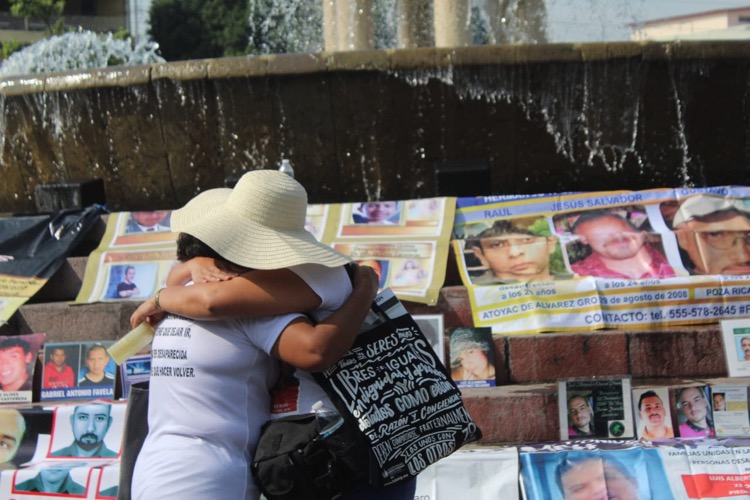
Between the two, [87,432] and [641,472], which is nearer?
[641,472]

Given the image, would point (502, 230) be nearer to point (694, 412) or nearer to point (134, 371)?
point (694, 412)

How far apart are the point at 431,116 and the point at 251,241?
13.3 ft

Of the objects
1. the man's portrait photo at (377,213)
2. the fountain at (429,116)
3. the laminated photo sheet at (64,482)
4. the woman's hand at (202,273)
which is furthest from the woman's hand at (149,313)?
the fountain at (429,116)

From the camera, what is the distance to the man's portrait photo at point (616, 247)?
5.43 m

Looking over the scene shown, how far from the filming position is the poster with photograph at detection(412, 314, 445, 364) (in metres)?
5.00

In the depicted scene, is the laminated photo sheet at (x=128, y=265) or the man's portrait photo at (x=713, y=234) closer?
the man's portrait photo at (x=713, y=234)

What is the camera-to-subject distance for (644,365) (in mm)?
4996

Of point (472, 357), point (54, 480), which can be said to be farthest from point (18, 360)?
point (472, 357)

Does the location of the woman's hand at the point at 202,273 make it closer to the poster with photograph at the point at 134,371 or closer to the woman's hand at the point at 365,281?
the woman's hand at the point at 365,281

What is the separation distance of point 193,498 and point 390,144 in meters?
4.36

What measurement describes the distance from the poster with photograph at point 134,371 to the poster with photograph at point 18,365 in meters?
0.52

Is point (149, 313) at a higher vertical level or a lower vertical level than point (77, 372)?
higher

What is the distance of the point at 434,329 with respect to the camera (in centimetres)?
504

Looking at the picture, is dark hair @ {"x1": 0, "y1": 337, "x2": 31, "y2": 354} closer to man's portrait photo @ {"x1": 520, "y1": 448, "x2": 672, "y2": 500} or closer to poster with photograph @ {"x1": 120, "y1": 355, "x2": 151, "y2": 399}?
poster with photograph @ {"x1": 120, "y1": 355, "x2": 151, "y2": 399}
